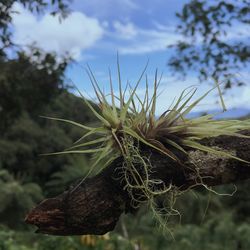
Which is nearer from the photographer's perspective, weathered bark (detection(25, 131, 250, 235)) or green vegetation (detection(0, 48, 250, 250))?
weathered bark (detection(25, 131, 250, 235))

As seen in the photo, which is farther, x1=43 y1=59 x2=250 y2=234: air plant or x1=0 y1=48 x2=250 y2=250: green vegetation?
x1=0 y1=48 x2=250 y2=250: green vegetation

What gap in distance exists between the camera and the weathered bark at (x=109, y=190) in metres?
2.27

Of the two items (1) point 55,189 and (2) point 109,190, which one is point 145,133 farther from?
(1) point 55,189

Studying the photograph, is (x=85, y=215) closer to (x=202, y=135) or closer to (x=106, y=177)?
(x=106, y=177)

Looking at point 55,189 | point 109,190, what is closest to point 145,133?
point 109,190

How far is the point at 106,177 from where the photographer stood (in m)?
2.32

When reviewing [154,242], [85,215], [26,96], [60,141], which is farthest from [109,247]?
[60,141]

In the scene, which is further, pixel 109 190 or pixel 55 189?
pixel 55 189

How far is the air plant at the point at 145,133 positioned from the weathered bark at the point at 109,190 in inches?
1.3

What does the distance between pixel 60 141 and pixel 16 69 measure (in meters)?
20.2

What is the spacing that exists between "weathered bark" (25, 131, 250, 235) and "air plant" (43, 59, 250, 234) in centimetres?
3

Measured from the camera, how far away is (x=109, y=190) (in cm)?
229

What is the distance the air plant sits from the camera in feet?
7.52

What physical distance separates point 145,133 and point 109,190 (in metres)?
0.29
